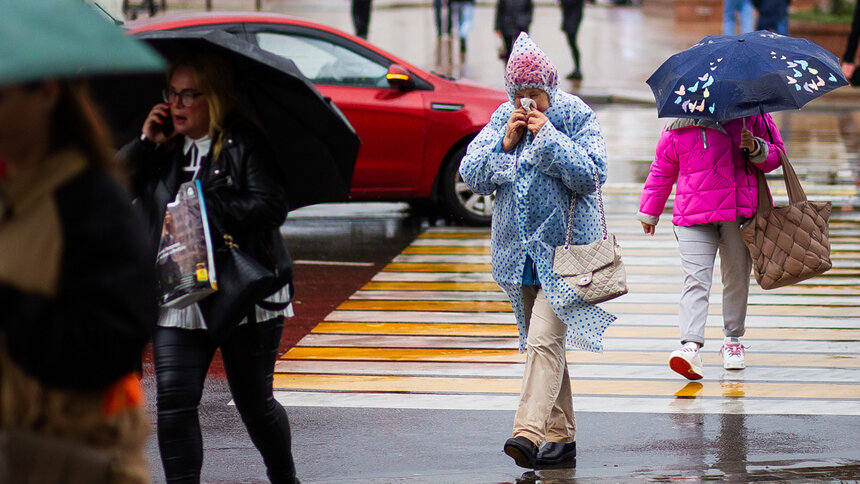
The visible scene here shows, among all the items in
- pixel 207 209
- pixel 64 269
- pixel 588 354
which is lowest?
pixel 588 354

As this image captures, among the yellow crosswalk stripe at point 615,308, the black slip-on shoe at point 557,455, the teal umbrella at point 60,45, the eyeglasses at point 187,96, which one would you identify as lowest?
the yellow crosswalk stripe at point 615,308

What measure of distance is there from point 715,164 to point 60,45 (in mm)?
4596

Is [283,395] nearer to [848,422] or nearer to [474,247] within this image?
[848,422]

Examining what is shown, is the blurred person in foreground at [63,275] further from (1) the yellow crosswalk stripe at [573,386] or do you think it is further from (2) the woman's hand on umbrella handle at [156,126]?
(1) the yellow crosswalk stripe at [573,386]

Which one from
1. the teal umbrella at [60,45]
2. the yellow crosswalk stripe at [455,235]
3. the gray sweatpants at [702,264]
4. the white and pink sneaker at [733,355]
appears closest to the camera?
the teal umbrella at [60,45]

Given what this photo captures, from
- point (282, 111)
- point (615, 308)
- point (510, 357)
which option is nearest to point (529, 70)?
point (282, 111)

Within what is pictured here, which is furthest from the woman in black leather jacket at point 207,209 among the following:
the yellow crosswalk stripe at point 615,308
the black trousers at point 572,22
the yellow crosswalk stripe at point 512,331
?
the black trousers at point 572,22

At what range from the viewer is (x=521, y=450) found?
504 centimetres

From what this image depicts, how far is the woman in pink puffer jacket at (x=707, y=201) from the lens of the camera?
6355 mm

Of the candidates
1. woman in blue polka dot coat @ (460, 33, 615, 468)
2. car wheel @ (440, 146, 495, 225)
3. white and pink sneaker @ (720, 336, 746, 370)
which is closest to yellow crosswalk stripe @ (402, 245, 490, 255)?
car wheel @ (440, 146, 495, 225)

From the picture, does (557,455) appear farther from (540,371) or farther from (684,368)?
(684,368)

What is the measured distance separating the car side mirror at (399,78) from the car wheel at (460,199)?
73cm

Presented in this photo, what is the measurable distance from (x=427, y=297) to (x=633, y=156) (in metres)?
6.74

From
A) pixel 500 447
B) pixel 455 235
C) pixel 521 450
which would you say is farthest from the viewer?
pixel 455 235
